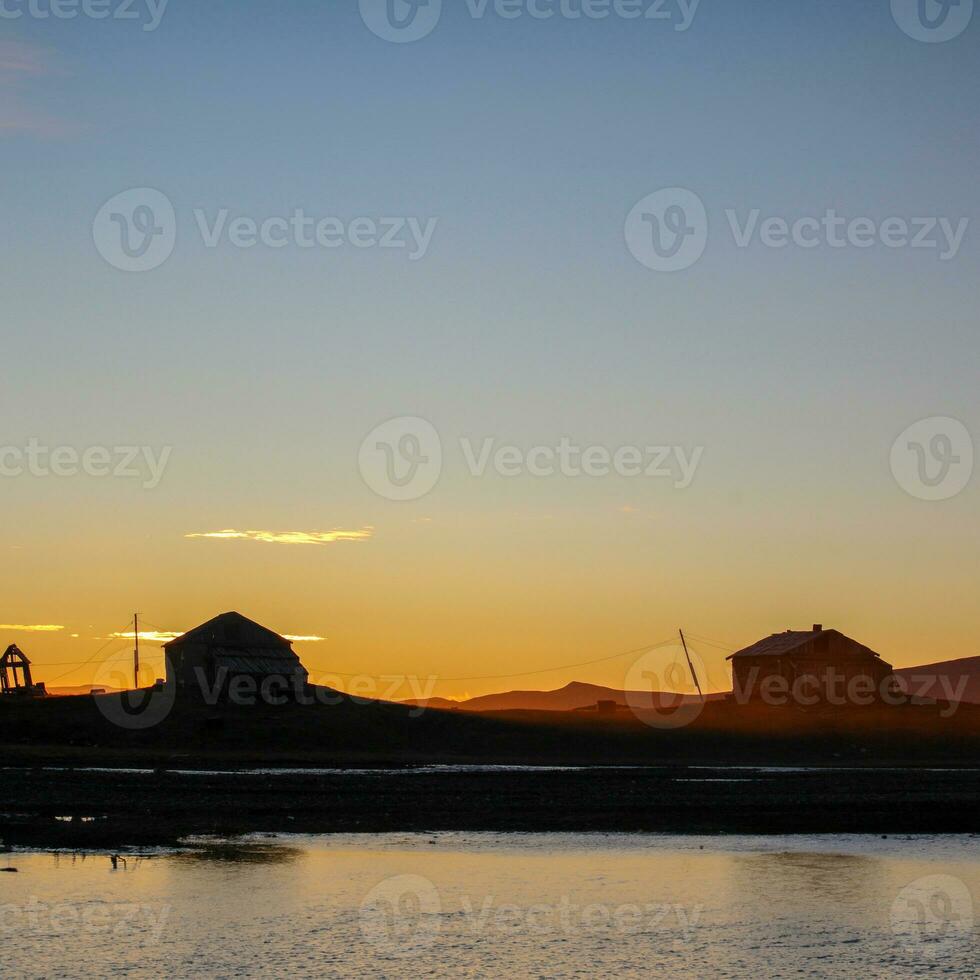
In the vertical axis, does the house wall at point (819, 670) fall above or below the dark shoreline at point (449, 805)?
above

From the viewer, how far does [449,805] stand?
43.6 metres

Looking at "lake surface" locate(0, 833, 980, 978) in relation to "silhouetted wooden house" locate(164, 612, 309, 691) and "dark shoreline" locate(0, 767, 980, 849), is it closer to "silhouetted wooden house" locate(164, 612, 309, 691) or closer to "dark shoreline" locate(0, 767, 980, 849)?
"dark shoreline" locate(0, 767, 980, 849)

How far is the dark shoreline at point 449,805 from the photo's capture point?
37.1m

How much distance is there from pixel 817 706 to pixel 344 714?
114ft

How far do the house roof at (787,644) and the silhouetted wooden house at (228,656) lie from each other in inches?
1385

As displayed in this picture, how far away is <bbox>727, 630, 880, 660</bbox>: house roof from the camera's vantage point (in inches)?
4094
